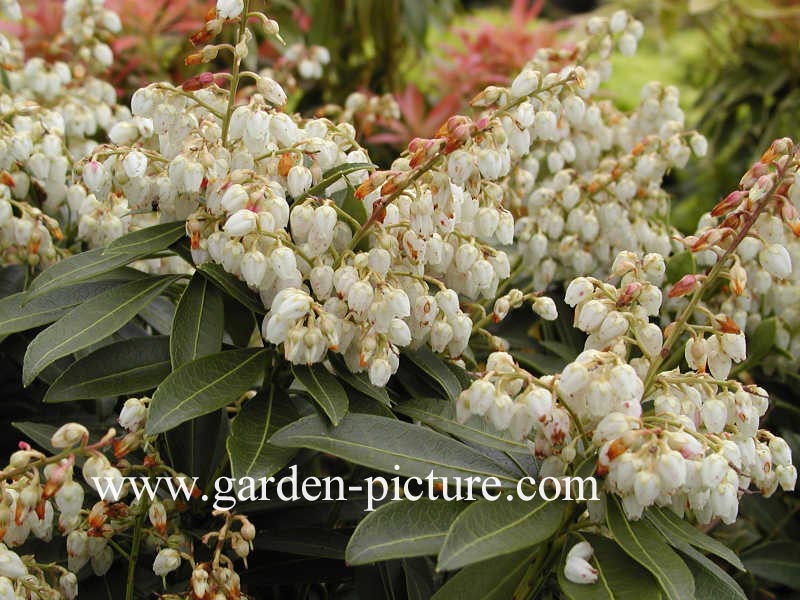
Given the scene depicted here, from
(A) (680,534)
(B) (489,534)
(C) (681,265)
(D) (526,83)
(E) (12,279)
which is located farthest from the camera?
(C) (681,265)

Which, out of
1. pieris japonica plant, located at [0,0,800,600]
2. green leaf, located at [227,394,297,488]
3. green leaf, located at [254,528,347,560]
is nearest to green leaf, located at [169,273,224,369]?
pieris japonica plant, located at [0,0,800,600]

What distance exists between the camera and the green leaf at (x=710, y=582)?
4.19ft

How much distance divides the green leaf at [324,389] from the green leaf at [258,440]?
0.08 m

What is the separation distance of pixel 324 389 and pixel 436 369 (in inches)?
8.7

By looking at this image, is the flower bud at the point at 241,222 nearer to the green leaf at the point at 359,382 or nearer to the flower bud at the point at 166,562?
the green leaf at the point at 359,382

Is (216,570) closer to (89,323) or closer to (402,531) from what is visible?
(402,531)

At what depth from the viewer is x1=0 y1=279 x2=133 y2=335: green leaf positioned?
58.7 inches

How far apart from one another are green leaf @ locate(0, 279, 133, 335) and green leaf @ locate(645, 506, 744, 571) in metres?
0.90

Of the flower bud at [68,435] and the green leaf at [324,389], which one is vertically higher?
the green leaf at [324,389]

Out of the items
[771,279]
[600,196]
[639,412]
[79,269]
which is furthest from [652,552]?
[600,196]

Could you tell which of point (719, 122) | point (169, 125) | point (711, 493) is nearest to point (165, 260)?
point (169, 125)

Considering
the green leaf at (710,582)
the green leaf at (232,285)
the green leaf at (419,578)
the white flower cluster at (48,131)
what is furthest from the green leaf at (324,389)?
the white flower cluster at (48,131)

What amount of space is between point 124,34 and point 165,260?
2279 mm

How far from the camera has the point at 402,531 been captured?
1.23 metres
